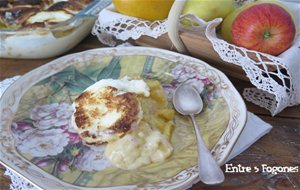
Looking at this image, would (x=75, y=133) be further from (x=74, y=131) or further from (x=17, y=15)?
(x=17, y=15)

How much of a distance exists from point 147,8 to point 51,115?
12.0 inches

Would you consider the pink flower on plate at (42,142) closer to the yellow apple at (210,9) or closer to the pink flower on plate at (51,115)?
the pink flower on plate at (51,115)

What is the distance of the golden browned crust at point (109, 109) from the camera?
0.58 metres

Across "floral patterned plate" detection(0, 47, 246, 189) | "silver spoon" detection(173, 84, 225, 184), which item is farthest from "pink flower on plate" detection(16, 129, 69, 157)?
"silver spoon" detection(173, 84, 225, 184)

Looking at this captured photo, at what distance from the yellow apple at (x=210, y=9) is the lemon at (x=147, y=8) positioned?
5cm

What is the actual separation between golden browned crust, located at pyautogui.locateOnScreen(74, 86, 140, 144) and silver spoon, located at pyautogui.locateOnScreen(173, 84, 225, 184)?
85 millimetres

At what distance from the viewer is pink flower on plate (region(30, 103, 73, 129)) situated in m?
0.65

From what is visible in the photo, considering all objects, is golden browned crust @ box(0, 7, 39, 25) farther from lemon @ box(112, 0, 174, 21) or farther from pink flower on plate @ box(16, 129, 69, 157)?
pink flower on plate @ box(16, 129, 69, 157)

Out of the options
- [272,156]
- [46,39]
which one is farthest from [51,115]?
[272,156]

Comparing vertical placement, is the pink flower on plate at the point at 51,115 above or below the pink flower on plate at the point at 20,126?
below

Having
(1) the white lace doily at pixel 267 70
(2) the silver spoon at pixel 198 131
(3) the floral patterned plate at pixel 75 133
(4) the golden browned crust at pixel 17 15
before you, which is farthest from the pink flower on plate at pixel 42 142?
(4) the golden browned crust at pixel 17 15

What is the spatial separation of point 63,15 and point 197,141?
552mm

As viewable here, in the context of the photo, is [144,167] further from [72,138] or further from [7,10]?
[7,10]

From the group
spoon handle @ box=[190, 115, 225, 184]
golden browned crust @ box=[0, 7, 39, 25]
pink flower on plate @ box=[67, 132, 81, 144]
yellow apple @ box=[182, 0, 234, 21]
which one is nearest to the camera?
spoon handle @ box=[190, 115, 225, 184]
